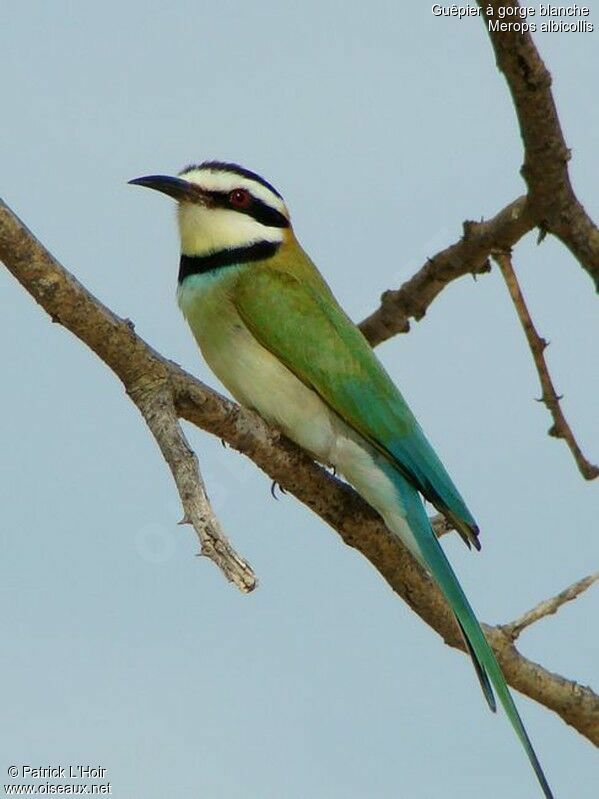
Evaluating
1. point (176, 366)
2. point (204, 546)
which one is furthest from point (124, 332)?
point (204, 546)

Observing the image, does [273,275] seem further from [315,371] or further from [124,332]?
[124,332]

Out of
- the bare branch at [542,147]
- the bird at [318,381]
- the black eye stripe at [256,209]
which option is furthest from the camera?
the black eye stripe at [256,209]

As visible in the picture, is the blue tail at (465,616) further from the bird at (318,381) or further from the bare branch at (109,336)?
the bare branch at (109,336)

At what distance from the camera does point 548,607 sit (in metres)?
4.24

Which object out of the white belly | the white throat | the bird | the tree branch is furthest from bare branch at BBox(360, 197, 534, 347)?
the tree branch

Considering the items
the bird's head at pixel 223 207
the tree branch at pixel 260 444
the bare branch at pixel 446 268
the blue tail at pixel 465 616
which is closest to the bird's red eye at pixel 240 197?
the bird's head at pixel 223 207

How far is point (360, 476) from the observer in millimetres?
4496

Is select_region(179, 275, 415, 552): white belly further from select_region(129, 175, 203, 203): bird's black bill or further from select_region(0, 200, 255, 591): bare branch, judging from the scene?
select_region(0, 200, 255, 591): bare branch

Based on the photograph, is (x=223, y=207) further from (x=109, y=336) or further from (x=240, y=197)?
(x=109, y=336)

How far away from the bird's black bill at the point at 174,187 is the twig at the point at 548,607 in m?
2.08

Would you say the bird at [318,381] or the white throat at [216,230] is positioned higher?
the white throat at [216,230]

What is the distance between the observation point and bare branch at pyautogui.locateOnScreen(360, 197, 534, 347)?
417cm

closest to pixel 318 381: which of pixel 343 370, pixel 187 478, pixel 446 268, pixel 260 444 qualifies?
pixel 343 370

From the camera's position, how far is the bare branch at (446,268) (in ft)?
13.7
